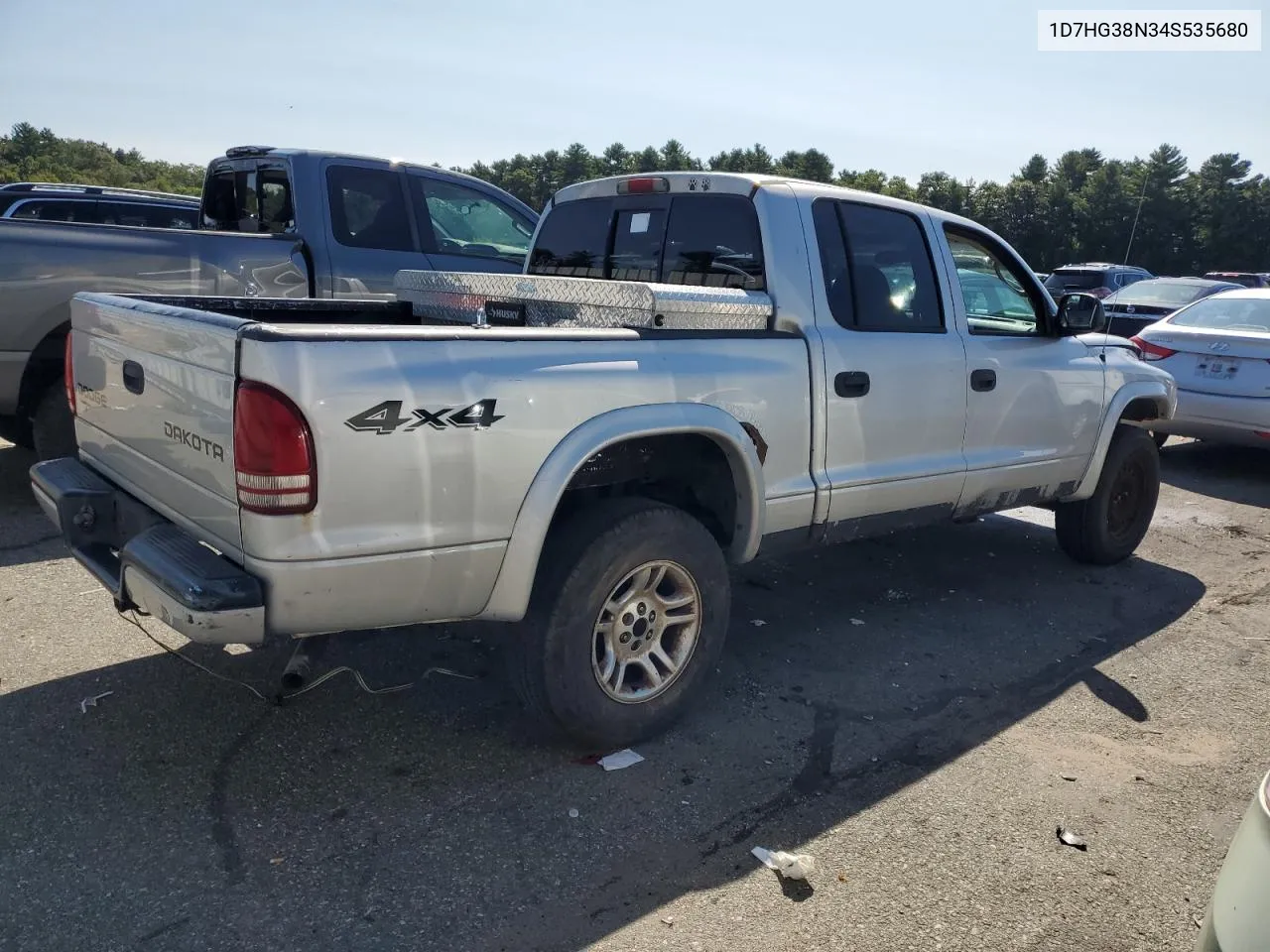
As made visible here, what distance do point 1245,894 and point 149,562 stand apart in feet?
9.32

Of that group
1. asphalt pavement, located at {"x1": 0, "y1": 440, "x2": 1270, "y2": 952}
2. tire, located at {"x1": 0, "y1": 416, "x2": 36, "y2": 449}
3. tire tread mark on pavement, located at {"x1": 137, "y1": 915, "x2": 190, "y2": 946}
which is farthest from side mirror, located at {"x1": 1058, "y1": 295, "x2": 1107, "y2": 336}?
tire, located at {"x1": 0, "y1": 416, "x2": 36, "y2": 449}

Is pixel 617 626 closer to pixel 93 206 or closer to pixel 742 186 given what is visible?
pixel 742 186

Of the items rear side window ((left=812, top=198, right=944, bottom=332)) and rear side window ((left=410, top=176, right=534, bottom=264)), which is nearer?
rear side window ((left=812, top=198, right=944, bottom=332))

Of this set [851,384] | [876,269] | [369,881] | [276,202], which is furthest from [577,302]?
[276,202]

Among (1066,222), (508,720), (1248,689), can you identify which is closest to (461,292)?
(508,720)

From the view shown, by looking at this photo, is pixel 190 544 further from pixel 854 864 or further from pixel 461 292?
pixel 854 864

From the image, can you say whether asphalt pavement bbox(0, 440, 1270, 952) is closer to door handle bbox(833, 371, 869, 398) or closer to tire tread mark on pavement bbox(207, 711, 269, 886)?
tire tread mark on pavement bbox(207, 711, 269, 886)

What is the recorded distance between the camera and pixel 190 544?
10.2ft

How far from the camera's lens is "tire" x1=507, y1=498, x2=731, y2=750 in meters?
3.32

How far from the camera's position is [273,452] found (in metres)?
2.72

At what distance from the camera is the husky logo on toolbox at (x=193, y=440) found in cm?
292

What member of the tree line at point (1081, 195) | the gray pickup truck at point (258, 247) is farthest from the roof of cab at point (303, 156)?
the tree line at point (1081, 195)

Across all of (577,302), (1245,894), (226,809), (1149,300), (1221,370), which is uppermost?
(577,302)

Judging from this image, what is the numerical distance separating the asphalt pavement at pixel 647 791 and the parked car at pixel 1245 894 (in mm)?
851
